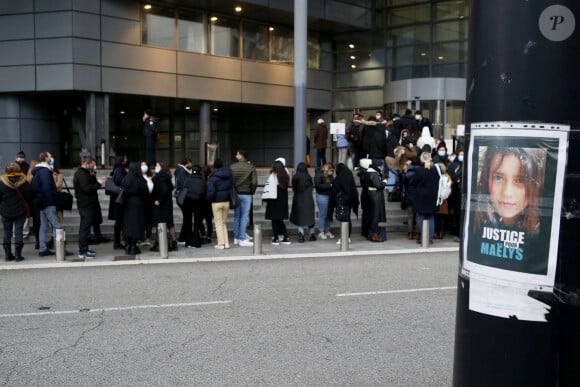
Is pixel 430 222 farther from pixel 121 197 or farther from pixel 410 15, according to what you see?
pixel 410 15

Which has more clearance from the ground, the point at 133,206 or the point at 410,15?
the point at 410,15

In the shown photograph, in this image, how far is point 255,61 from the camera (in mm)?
30562

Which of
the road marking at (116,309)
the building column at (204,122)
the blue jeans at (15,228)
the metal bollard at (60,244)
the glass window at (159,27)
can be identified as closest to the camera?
the road marking at (116,309)

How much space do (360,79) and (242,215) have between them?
70.4 ft

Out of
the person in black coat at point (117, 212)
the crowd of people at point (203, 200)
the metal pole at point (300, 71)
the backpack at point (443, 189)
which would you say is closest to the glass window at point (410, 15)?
the metal pole at point (300, 71)

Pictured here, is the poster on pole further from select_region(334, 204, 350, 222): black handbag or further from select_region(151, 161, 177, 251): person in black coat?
select_region(334, 204, 350, 222): black handbag

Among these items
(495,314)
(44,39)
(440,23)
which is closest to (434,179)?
(495,314)

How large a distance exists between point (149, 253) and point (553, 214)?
450 inches

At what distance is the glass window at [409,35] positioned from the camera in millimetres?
32438

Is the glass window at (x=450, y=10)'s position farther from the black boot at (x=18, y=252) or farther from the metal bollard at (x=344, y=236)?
the black boot at (x=18, y=252)

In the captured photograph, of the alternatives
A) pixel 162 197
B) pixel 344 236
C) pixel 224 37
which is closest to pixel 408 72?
pixel 224 37

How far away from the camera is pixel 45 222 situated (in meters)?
12.8

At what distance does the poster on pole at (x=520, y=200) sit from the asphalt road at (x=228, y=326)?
2884 millimetres

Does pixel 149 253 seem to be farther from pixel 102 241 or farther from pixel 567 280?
pixel 567 280
